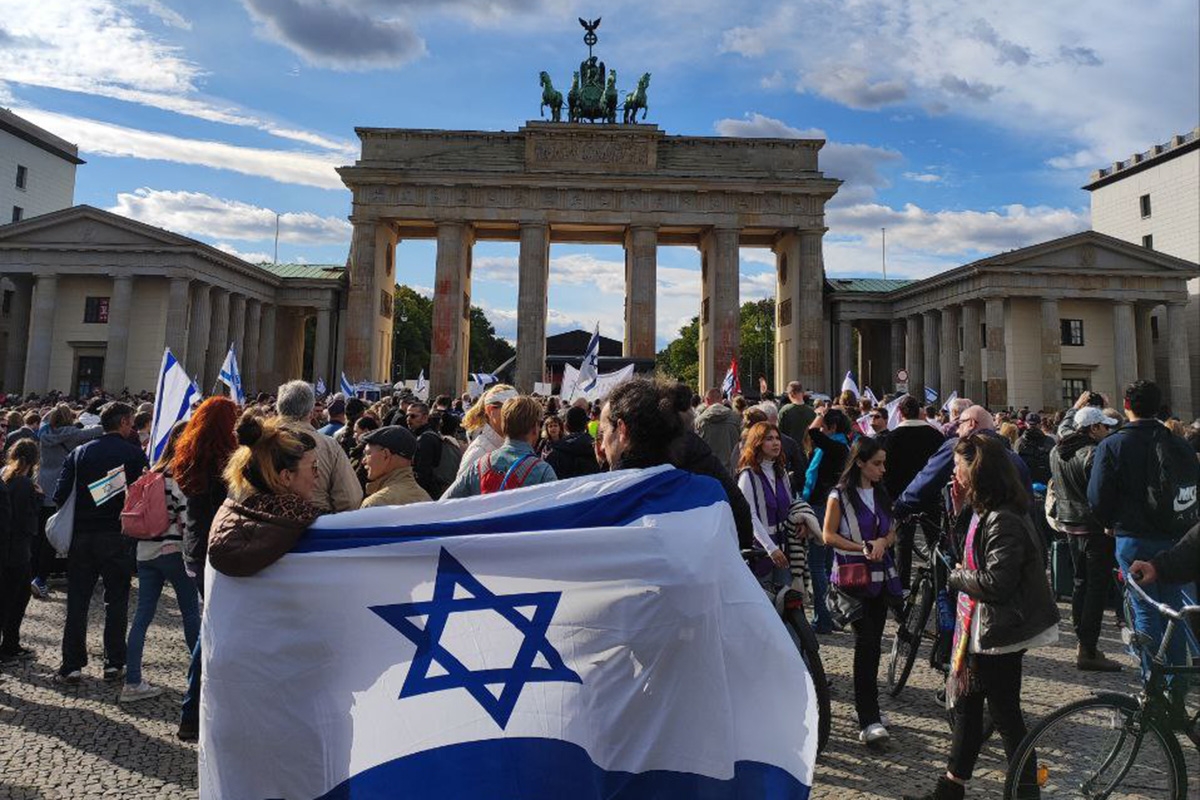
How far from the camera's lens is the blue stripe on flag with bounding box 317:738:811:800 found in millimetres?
2963

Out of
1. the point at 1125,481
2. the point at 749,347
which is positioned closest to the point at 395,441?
the point at 1125,481

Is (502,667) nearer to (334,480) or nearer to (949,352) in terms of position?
(334,480)

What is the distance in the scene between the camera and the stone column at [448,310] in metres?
49.9

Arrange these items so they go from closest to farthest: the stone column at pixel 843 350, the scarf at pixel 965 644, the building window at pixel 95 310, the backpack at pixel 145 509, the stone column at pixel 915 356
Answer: the scarf at pixel 965 644, the backpack at pixel 145 509, the building window at pixel 95 310, the stone column at pixel 915 356, the stone column at pixel 843 350

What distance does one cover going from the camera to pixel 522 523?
3238 mm

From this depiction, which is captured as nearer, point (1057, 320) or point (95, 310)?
point (1057, 320)

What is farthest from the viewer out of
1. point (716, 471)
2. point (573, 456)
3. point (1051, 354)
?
point (1051, 354)

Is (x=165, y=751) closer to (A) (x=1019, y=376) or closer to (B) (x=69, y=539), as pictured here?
(B) (x=69, y=539)

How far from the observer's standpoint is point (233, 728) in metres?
3.16

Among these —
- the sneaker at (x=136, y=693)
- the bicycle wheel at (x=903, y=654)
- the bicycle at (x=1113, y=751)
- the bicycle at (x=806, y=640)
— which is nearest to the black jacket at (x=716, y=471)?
the bicycle at (x=806, y=640)

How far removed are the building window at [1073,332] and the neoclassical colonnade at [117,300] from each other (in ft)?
164

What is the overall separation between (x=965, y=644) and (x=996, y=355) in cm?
4537

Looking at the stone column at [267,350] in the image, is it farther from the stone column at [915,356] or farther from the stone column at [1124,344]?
the stone column at [1124,344]

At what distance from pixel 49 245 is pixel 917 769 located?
51.5 meters
